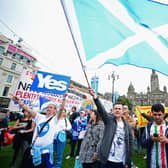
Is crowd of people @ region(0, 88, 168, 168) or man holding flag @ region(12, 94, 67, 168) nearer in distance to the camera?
crowd of people @ region(0, 88, 168, 168)

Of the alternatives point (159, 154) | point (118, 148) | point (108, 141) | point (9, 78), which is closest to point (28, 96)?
point (108, 141)

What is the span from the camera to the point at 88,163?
2783mm

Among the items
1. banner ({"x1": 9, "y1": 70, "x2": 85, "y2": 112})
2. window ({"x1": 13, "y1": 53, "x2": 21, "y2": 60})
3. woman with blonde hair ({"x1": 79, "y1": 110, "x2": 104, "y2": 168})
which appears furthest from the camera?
window ({"x1": 13, "y1": 53, "x2": 21, "y2": 60})

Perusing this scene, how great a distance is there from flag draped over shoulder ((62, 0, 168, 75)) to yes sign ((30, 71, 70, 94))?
2363 millimetres

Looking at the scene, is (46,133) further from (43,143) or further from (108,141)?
(108,141)

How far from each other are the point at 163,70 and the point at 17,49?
37880mm

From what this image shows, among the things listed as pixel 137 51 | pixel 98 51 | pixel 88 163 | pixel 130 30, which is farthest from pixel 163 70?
pixel 88 163

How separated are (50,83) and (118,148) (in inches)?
131

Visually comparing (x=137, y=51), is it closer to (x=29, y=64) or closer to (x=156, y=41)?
(x=156, y=41)

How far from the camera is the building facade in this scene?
30.8 meters

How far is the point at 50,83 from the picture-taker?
4.98 meters

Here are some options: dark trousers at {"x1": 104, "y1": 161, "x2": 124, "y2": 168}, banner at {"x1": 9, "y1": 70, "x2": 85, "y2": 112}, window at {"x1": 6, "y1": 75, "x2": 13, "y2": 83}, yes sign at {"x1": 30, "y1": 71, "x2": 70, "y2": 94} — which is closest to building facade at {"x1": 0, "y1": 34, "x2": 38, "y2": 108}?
window at {"x1": 6, "y1": 75, "x2": 13, "y2": 83}

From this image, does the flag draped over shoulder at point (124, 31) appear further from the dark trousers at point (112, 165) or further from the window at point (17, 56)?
the window at point (17, 56)

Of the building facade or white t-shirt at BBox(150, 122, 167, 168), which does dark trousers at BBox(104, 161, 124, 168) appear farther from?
the building facade
